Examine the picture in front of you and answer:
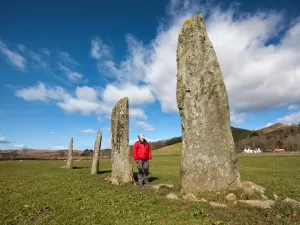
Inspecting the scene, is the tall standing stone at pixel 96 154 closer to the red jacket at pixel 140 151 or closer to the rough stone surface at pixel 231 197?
the red jacket at pixel 140 151

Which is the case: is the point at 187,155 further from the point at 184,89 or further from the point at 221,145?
the point at 184,89

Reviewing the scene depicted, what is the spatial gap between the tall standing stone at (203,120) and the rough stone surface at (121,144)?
22.3ft

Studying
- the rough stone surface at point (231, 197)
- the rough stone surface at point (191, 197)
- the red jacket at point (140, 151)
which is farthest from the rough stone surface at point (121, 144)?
the rough stone surface at point (231, 197)

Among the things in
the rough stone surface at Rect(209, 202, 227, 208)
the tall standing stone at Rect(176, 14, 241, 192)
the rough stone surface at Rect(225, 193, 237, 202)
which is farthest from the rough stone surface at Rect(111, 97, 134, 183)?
the rough stone surface at Rect(209, 202, 227, 208)

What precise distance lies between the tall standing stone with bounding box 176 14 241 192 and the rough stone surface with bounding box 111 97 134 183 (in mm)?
6806

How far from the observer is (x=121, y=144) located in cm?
1958

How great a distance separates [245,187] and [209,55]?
6.28 m

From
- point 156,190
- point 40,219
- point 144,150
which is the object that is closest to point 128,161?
point 144,150

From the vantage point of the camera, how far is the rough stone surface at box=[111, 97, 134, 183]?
19.0 meters

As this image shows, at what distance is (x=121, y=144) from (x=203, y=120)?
8.46 metres

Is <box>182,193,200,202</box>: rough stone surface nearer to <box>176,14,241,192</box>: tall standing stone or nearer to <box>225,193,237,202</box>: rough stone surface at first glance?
<box>176,14,241,192</box>: tall standing stone

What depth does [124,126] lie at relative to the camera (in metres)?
19.8

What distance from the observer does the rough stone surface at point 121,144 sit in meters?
19.0

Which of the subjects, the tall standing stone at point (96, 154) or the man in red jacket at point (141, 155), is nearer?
the man in red jacket at point (141, 155)
